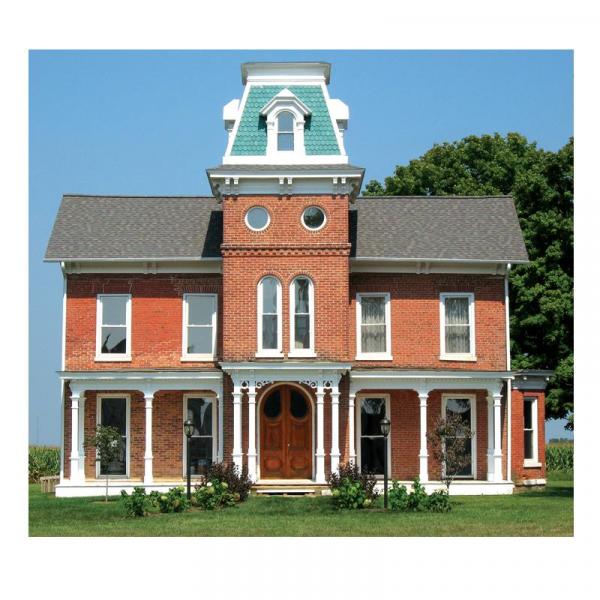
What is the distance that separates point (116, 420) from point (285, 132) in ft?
28.3

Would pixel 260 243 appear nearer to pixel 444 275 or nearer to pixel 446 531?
pixel 444 275

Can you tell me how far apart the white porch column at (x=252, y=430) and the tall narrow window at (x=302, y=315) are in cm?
150

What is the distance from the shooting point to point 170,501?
26781 mm

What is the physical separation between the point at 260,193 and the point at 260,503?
761 cm

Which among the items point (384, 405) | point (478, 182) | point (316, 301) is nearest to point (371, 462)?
point (384, 405)

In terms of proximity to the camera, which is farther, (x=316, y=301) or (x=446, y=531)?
(x=316, y=301)

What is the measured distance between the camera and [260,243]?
30641mm

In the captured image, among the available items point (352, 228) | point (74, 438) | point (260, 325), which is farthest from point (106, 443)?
point (352, 228)

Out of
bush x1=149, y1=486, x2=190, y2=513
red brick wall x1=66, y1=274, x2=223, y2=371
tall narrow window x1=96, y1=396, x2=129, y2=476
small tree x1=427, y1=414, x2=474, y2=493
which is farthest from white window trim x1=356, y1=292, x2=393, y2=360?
bush x1=149, y1=486, x2=190, y2=513

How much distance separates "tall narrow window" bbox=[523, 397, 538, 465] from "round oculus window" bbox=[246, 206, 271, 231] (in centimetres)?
890

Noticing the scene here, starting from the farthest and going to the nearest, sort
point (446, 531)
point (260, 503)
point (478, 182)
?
point (478, 182) → point (260, 503) → point (446, 531)

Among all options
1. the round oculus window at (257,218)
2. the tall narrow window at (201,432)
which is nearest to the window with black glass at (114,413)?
the tall narrow window at (201,432)

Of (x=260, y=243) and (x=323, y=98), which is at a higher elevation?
(x=323, y=98)

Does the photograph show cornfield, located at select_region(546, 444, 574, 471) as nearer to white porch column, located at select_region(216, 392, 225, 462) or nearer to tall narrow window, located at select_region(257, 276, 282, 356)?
white porch column, located at select_region(216, 392, 225, 462)
